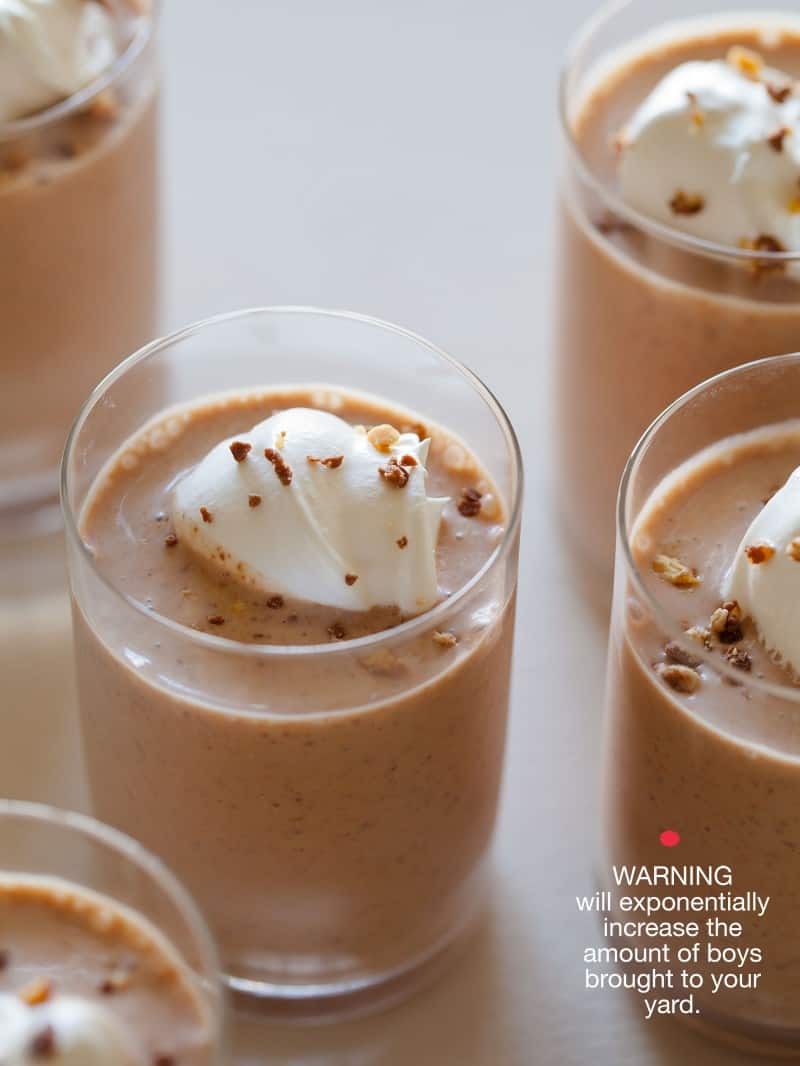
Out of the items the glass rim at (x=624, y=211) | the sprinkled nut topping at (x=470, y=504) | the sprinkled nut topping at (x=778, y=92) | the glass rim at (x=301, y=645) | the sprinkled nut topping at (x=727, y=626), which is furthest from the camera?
the sprinkled nut topping at (x=778, y=92)

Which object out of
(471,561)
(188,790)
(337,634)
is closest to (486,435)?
(471,561)

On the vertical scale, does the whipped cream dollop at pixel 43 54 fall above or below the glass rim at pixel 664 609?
above

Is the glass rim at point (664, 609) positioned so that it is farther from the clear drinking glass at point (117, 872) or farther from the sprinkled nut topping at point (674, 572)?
the clear drinking glass at point (117, 872)

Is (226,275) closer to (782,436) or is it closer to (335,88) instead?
(335,88)

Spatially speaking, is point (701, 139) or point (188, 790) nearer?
point (188, 790)

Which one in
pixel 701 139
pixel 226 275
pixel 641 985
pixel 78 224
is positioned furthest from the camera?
pixel 226 275

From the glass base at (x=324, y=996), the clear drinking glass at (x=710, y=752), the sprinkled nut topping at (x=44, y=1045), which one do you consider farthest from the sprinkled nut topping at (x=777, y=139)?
the sprinkled nut topping at (x=44, y=1045)
